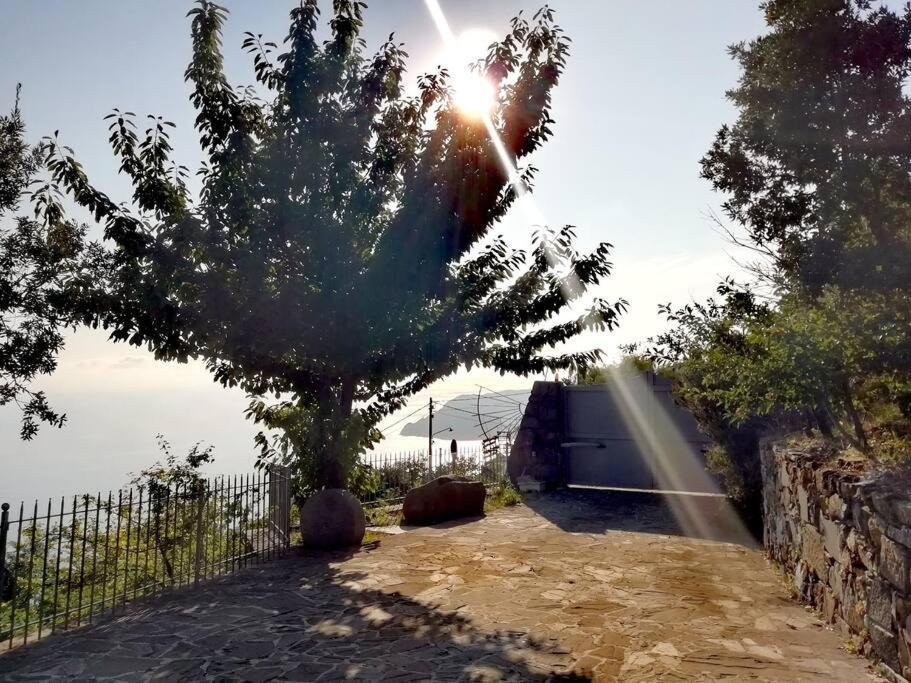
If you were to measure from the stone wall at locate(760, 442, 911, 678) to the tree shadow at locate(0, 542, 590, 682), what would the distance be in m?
2.25

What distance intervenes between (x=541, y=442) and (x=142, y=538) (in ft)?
31.1

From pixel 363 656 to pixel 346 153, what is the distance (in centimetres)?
750

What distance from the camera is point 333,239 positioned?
32.0ft

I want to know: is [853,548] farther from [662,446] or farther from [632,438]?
[632,438]

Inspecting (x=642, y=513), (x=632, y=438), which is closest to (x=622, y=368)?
(x=632, y=438)

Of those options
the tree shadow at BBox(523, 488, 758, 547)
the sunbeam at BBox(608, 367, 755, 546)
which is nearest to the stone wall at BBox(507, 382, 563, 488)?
the tree shadow at BBox(523, 488, 758, 547)

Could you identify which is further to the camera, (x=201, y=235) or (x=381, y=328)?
(x=381, y=328)

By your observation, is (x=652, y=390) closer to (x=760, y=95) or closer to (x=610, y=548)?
(x=610, y=548)

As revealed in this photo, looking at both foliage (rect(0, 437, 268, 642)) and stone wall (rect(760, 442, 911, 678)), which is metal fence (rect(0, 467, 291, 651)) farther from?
stone wall (rect(760, 442, 911, 678))

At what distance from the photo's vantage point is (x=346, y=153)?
32.9ft

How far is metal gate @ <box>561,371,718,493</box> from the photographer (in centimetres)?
1498

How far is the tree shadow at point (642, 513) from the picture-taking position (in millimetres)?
10930

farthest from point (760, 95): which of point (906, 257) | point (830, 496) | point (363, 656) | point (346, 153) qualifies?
point (363, 656)

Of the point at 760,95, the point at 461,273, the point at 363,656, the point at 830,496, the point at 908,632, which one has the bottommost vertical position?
the point at 363,656
